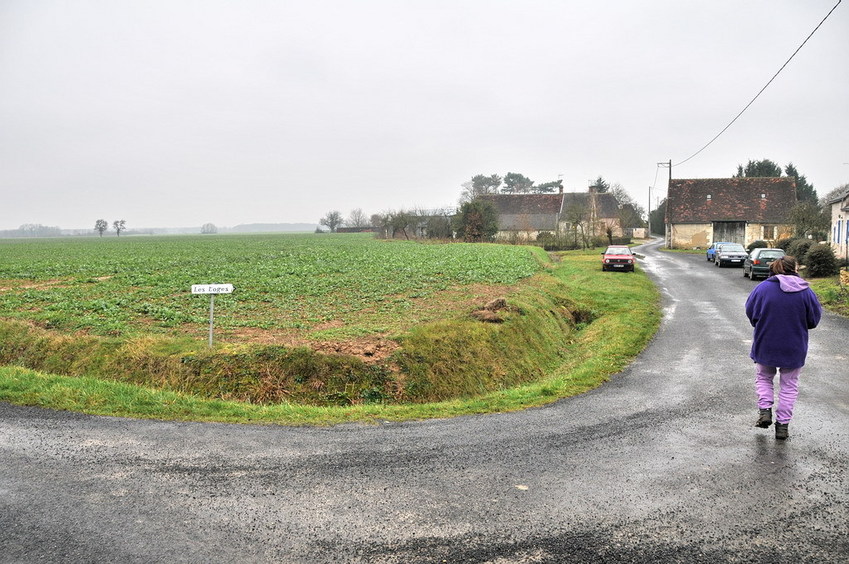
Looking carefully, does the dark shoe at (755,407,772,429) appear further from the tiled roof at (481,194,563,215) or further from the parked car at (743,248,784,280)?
the tiled roof at (481,194,563,215)

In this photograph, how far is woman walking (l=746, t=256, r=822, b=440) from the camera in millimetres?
6320

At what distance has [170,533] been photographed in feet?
14.1

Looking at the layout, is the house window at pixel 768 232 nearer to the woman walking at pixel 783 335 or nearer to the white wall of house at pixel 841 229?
the white wall of house at pixel 841 229

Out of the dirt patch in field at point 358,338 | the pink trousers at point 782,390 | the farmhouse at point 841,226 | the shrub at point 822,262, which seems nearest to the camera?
the pink trousers at point 782,390

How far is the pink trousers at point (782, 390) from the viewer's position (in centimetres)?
630

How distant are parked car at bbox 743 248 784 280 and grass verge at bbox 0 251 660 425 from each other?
11.2 m

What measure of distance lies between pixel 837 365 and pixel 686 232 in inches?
2180

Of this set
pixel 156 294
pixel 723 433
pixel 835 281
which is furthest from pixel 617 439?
pixel 835 281

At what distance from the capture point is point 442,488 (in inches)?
198

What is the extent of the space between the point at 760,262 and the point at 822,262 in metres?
2.31

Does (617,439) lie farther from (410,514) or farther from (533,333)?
(533,333)

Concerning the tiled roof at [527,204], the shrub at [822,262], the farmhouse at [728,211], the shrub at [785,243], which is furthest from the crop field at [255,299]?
the tiled roof at [527,204]

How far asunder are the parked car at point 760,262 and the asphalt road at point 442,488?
21.0 m

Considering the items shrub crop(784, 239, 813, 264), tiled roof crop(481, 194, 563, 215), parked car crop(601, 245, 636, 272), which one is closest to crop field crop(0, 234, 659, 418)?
parked car crop(601, 245, 636, 272)
